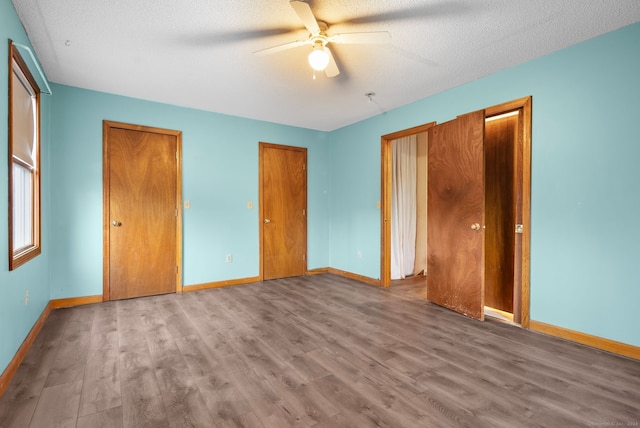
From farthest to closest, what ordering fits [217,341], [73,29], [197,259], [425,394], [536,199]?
[197,259] < [536,199] < [217,341] < [73,29] < [425,394]

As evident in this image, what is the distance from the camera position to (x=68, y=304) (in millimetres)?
3566

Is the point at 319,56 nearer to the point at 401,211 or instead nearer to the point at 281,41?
the point at 281,41

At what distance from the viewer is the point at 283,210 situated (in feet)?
16.9

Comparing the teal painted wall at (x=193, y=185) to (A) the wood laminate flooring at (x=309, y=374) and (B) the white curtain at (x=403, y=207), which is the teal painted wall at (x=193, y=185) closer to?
(A) the wood laminate flooring at (x=309, y=374)

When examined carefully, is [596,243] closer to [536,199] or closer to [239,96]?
[536,199]

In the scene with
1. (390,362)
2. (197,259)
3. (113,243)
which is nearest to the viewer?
(390,362)

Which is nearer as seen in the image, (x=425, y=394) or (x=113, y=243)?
(x=425, y=394)

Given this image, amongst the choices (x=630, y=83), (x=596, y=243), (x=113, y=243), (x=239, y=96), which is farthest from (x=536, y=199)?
(x=113, y=243)

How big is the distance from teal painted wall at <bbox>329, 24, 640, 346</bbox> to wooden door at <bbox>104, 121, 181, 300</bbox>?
13.1 feet

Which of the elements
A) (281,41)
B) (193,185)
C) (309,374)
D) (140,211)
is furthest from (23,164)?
(309,374)

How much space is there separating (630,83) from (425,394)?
2.78 meters

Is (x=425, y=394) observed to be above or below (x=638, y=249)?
below

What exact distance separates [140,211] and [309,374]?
3.12m

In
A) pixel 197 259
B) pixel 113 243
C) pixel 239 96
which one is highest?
pixel 239 96
